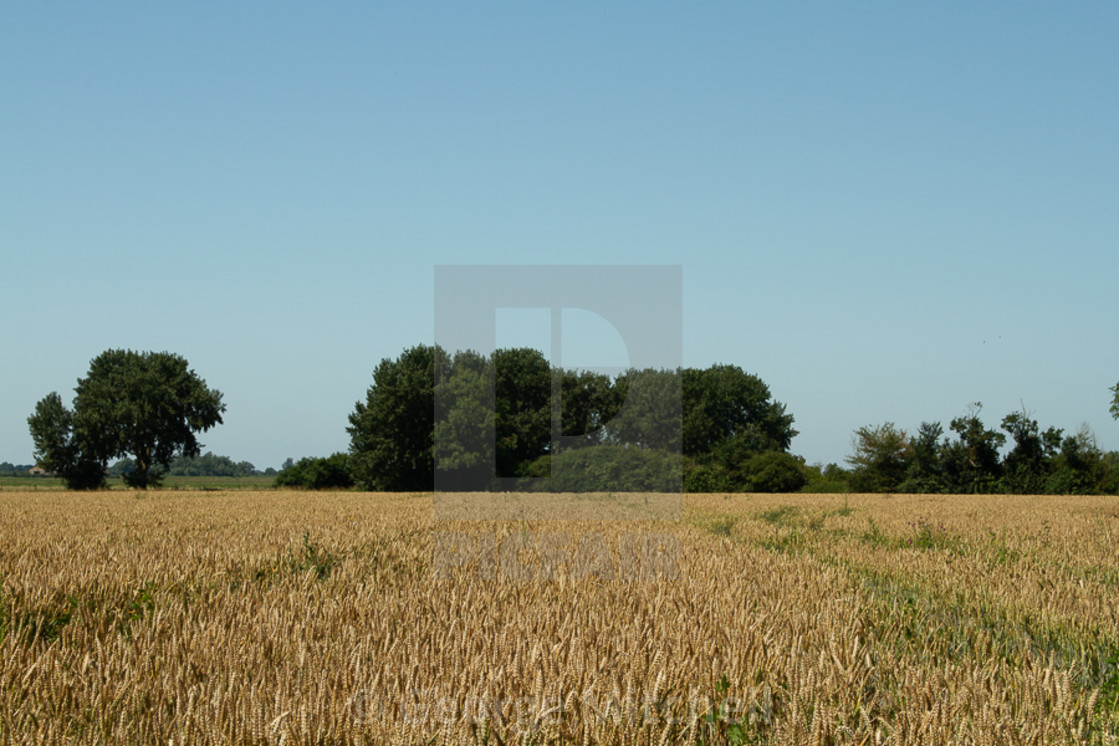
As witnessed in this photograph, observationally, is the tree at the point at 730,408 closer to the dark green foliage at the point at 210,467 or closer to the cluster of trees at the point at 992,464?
the cluster of trees at the point at 992,464

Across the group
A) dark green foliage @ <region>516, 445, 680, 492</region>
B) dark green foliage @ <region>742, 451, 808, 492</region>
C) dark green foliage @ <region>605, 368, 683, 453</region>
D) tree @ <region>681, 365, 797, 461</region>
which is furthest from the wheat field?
tree @ <region>681, 365, 797, 461</region>

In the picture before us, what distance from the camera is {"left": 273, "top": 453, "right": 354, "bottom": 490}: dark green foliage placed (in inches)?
2275

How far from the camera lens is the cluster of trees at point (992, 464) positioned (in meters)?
42.4

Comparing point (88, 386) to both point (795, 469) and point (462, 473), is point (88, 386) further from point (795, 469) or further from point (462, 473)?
point (795, 469)

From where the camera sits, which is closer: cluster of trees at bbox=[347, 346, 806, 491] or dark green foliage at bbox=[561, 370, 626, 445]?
cluster of trees at bbox=[347, 346, 806, 491]

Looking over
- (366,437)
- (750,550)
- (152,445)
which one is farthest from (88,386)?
(750,550)

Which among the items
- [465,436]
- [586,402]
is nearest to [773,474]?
[586,402]

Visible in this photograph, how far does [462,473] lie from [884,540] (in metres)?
36.1

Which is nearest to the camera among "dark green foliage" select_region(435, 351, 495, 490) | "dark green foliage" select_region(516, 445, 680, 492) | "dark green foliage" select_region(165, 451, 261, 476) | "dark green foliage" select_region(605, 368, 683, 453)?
"dark green foliage" select_region(516, 445, 680, 492)

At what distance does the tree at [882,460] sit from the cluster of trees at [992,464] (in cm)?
6

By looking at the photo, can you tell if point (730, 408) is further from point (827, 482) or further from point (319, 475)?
point (319, 475)

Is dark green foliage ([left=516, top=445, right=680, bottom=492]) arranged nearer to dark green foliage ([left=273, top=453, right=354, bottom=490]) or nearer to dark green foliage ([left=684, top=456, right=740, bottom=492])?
dark green foliage ([left=684, top=456, right=740, bottom=492])

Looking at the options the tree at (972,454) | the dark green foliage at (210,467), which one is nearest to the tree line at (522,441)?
the tree at (972,454)

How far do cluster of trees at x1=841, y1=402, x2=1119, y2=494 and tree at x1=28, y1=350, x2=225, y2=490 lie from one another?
45.3 m
